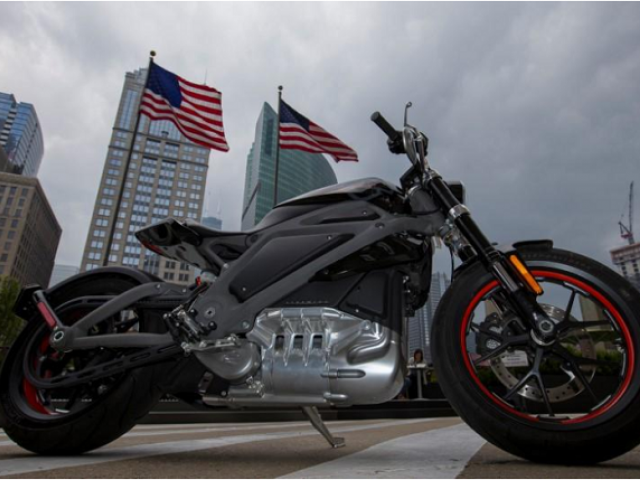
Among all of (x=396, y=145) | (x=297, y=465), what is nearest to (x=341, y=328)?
(x=297, y=465)

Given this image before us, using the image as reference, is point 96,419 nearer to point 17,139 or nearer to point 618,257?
point 618,257

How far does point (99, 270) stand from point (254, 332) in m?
1.23

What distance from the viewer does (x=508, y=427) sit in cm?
158

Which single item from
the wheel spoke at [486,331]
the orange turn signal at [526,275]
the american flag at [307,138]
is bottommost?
the wheel spoke at [486,331]

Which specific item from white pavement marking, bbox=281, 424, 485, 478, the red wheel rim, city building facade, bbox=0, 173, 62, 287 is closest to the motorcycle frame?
the red wheel rim

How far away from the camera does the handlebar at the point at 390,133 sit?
7.69 ft

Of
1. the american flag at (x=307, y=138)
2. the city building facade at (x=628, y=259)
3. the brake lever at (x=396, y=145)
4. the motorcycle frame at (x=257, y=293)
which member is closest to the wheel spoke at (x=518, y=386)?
the motorcycle frame at (x=257, y=293)

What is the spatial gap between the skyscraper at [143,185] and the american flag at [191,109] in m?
97.0

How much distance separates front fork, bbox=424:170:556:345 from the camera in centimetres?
174

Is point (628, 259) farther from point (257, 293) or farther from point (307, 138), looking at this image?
point (257, 293)

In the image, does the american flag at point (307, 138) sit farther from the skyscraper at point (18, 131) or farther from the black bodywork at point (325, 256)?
the skyscraper at point (18, 131)

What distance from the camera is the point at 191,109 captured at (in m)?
10.3

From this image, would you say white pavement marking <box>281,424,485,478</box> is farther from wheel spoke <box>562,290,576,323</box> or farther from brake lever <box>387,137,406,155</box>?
brake lever <box>387,137,406,155</box>

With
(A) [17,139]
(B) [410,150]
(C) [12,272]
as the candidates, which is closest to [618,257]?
(B) [410,150]
